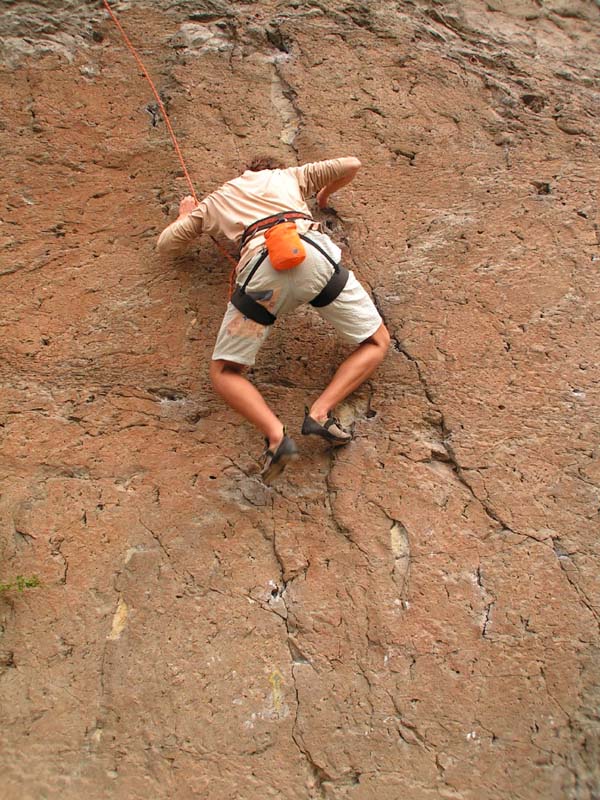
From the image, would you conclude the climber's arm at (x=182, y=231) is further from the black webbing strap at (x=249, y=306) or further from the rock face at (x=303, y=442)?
the black webbing strap at (x=249, y=306)

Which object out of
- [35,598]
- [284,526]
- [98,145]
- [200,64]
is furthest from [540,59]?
[35,598]

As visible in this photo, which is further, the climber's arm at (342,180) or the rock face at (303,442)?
the climber's arm at (342,180)

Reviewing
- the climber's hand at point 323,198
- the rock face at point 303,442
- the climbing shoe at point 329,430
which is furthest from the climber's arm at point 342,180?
the climbing shoe at point 329,430

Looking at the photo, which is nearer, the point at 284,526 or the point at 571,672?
the point at 571,672

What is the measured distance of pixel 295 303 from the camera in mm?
2896

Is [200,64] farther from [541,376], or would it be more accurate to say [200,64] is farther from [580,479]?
[580,479]

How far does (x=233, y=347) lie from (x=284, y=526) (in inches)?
29.5

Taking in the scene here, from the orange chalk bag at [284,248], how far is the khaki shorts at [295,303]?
0.06 m

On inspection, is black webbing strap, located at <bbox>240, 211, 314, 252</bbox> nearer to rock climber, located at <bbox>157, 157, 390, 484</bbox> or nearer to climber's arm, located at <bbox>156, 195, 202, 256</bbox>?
rock climber, located at <bbox>157, 157, 390, 484</bbox>

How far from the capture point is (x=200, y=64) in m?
3.78

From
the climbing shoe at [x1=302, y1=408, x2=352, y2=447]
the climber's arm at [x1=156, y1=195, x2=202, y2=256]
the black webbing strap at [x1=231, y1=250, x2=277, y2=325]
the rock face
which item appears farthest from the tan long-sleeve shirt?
the climbing shoe at [x1=302, y1=408, x2=352, y2=447]

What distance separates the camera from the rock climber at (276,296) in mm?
2777

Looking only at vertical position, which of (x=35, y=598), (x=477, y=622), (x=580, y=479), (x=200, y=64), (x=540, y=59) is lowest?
(x=35, y=598)

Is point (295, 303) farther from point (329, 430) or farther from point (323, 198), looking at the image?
point (323, 198)
